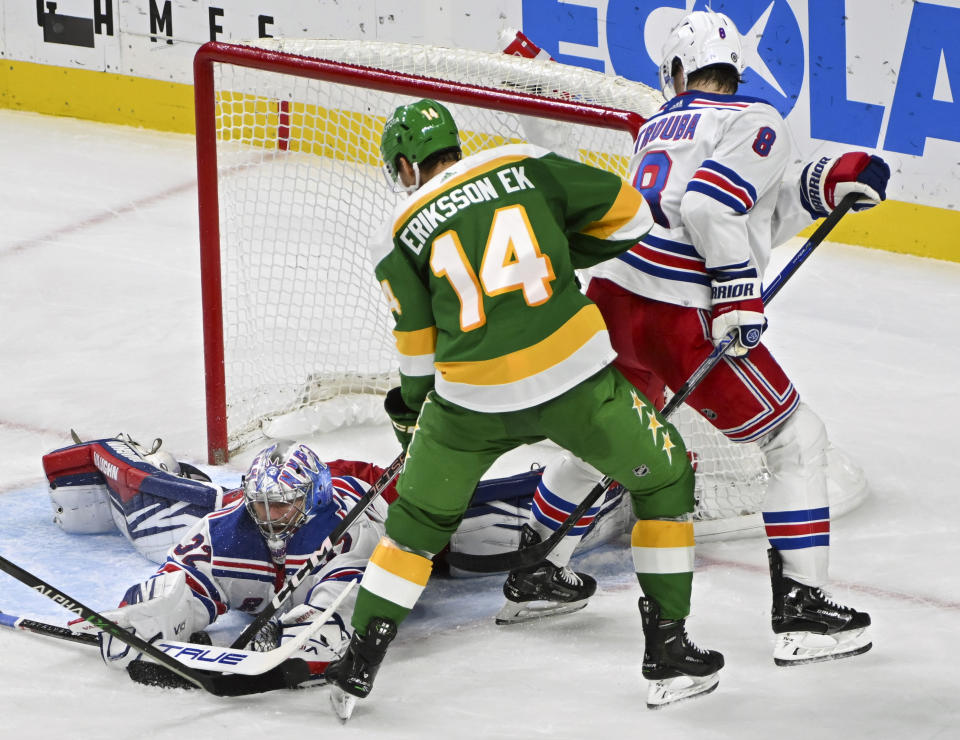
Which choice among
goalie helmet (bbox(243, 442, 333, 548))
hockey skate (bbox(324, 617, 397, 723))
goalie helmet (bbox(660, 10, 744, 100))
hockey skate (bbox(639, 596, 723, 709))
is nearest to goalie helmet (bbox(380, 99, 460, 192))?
goalie helmet (bbox(660, 10, 744, 100))

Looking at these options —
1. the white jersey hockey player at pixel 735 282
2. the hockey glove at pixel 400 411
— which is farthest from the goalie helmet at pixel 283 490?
the white jersey hockey player at pixel 735 282

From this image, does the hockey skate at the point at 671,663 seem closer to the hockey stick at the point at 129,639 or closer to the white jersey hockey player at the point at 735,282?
the white jersey hockey player at the point at 735,282

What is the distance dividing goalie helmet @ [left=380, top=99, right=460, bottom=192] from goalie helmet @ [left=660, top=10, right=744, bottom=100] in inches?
23.3

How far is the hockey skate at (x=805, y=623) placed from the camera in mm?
3156

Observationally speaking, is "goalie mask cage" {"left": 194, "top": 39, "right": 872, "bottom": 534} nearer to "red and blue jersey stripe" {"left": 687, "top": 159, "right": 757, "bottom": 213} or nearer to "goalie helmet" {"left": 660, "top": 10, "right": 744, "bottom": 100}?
"goalie helmet" {"left": 660, "top": 10, "right": 744, "bottom": 100}

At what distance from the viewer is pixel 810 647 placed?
3158 mm

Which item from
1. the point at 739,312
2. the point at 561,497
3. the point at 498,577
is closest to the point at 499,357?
the point at 739,312

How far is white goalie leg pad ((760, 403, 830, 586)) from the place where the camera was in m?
3.14

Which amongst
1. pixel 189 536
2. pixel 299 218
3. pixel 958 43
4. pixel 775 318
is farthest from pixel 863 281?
pixel 189 536

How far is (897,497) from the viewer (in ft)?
13.5

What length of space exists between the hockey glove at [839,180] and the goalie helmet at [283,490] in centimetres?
117

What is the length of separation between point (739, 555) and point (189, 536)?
133 centimetres

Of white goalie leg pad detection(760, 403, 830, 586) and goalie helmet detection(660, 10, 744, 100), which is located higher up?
goalie helmet detection(660, 10, 744, 100)

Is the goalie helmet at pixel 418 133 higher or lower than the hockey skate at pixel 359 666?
higher
